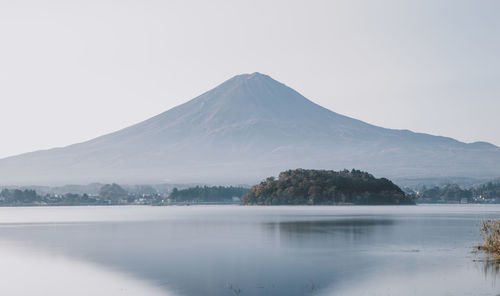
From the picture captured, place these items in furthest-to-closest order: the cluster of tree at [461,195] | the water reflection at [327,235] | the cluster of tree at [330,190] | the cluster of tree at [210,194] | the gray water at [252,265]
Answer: the cluster of tree at [210,194], the cluster of tree at [461,195], the cluster of tree at [330,190], the water reflection at [327,235], the gray water at [252,265]

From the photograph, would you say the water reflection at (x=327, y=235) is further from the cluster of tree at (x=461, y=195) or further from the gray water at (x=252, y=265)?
the cluster of tree at (x=461, y=195)

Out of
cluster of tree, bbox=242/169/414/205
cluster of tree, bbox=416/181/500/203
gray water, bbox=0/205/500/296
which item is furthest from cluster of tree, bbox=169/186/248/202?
gray water, bbox=0/205/500/296

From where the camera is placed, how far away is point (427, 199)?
10881 centimetres

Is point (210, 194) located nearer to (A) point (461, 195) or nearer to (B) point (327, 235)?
(A) point (461, 195)

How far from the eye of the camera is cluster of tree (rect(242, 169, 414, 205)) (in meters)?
82.8

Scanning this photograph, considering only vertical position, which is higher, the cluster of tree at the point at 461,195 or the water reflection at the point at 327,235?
the cluster of tree at the point at 461,195

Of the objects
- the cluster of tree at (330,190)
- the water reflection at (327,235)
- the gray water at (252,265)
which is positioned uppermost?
the cluster of tree at (330,190)

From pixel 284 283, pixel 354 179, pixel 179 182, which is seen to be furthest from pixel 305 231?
pixel 179 182

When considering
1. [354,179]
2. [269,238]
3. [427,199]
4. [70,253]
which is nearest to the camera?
[70,253]

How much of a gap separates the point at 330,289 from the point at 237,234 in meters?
16.2

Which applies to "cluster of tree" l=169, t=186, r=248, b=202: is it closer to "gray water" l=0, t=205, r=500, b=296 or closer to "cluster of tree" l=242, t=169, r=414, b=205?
"cluster of tree" l=242, t=169, r=414, b=205

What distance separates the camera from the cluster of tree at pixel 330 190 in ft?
272

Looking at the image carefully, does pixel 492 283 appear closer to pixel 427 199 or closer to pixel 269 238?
pixel 269 238

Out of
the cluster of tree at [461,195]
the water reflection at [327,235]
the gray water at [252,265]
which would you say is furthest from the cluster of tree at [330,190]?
the gray water at [252,265]
